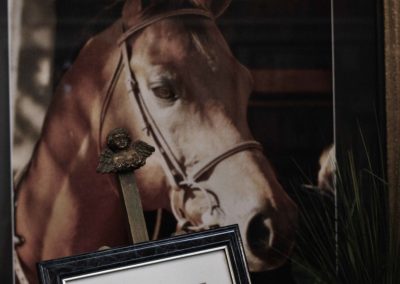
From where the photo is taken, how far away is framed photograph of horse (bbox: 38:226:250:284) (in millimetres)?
1213

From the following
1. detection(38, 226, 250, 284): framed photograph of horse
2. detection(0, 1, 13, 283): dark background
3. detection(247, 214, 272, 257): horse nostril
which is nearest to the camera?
detection(38, 226, 250, 284): framed photograph of horse

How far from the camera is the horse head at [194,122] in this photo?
63.6 inches

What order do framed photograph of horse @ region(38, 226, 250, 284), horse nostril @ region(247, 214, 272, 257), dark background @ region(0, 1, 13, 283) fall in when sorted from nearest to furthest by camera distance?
framed photograph of horse @ region(38, 226, 250, 284), dark background @ region(0, 1, 13, 283), horse nostril @ region(247, 214, 272, 257)

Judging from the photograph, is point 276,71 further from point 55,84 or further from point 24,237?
point 24,237

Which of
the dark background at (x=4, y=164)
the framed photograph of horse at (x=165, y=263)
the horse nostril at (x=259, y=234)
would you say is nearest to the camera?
the framed photograph of horse at (x=165, y=263)

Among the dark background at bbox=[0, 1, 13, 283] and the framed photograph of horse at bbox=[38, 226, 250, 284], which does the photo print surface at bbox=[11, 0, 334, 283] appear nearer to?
the dark background at bbox=[0, 1, 13, 283]

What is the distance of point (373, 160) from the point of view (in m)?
1.71

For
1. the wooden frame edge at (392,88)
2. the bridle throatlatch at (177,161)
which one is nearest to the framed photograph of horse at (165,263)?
the bridle throatlatch at (177,161)

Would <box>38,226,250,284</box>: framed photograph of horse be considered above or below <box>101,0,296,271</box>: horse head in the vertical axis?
below

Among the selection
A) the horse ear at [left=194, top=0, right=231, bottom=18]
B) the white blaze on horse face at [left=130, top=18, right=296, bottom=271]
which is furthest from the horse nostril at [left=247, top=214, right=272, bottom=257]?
the horse ear at [left=194, top=0, right=231, bottom=18]

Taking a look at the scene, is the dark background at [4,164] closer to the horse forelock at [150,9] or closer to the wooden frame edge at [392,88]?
the horse forelock at [150,9]

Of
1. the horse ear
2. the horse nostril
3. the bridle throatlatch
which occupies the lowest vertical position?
the horse nostril

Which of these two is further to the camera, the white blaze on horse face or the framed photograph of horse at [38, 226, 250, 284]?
the white blaze on horse face

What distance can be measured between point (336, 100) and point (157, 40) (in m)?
0.43
